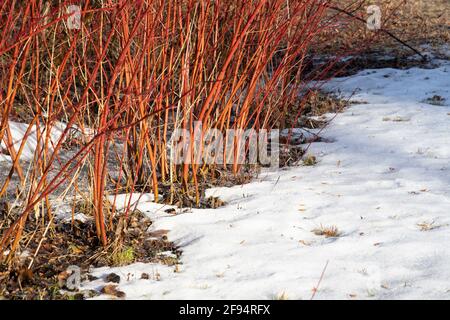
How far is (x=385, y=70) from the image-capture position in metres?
7.06

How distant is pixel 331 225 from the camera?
322cm

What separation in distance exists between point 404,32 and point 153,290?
7.01 m

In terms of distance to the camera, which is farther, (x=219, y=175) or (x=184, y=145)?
(x=219, y=175)

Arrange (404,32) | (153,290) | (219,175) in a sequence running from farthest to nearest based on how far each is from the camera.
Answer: (404,32) < (219,175) < (153,290)

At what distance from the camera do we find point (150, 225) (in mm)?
3256

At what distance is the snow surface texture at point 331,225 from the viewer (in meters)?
2.56

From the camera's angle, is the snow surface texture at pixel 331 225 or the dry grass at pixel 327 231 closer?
the snow surface texture at pixel 331 225

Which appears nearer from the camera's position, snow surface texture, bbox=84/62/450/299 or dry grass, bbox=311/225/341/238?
snow surface texture, bbox=84/62/450/299

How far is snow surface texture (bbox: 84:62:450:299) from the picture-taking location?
256 centimetres
